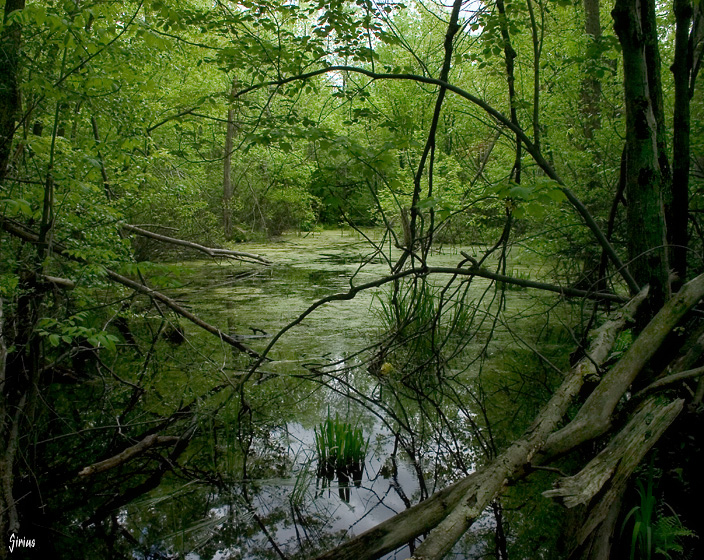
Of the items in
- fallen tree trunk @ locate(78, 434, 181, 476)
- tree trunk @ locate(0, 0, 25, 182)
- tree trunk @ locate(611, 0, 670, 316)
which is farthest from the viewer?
fallen tree trunk @ locate(78, 434, 181, 476)

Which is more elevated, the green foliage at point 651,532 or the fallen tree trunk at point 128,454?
the green foliage at point 651,532

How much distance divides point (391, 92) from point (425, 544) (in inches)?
396

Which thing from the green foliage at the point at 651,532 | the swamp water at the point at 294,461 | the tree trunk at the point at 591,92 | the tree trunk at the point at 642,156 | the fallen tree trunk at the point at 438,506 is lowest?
the swamp water at the point at 294,461

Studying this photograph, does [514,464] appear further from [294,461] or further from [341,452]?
[294,461]

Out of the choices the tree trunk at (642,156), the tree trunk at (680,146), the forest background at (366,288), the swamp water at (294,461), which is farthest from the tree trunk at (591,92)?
the tree trunk at (642,156)

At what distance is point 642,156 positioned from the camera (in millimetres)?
1938

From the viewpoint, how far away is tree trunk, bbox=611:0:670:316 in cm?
191

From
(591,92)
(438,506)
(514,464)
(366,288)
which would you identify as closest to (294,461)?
(366,288)

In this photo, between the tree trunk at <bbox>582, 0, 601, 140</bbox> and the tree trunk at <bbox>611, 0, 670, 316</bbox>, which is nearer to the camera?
the tree trunk at <bbox>611, 0, 670, 316</bbox>

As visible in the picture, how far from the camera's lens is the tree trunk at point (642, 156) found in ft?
6.28

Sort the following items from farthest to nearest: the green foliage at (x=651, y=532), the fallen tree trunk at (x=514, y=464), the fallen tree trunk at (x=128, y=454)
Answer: the fallen tree trunk at (x=128, y=454) → the green foliage at (x=651, y=532) → the fallen tree trunk at (x=514, y=464)

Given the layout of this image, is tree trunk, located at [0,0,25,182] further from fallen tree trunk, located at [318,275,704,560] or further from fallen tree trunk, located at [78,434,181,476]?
fallen tree trunk, located at [318,275,704,560]

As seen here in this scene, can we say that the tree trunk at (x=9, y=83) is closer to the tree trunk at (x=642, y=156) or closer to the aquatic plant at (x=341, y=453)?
the aquatic plant at (x=341, y=453)

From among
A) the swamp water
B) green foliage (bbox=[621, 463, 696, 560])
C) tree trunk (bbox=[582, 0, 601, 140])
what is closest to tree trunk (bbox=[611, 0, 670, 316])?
green foliage (bbox=[621, 463, 696, 560])
